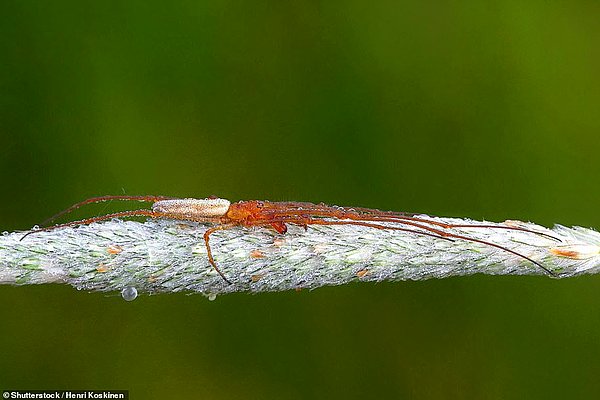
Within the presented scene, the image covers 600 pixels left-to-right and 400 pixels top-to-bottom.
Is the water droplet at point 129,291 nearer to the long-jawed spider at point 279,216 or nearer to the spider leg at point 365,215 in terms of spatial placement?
the long-jawed spider at point 279,216

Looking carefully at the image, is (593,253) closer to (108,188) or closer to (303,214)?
(303,214)

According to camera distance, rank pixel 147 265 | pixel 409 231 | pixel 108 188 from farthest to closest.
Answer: pixel 108 188, pixel 409 231, pixel 147 265

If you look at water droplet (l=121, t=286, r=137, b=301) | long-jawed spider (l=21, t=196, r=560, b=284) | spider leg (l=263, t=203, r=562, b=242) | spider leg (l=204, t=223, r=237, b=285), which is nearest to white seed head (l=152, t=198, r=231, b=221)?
long-jawed spider (l=21, t=196, r=560, b=284)

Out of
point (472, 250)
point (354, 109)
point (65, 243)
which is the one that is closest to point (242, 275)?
point (65, 243)

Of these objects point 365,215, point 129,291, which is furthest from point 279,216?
point 129,291

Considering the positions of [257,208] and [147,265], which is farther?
[257,208]

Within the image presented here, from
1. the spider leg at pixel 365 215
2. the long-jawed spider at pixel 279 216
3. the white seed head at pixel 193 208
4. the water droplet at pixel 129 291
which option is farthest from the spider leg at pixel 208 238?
the water droplet at pixel 129 291

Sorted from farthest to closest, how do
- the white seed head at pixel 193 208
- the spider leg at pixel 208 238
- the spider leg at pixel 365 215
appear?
the white seed head at pixel 193 208 → the spider leg at pixel 365 215 → the spider leg at pixel 208 238

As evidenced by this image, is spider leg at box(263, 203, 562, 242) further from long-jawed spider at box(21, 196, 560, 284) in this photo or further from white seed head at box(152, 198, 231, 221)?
white seed head at box(152, 198, 231, 221)
